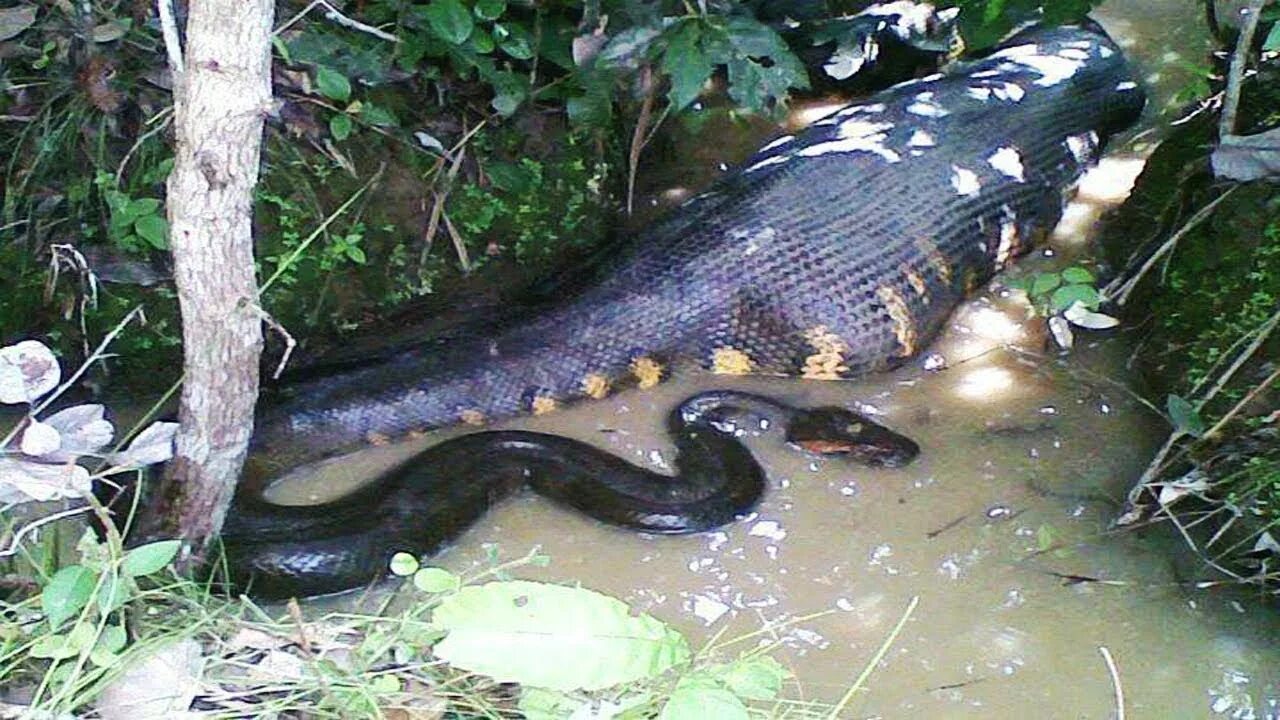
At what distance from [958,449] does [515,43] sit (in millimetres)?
1735

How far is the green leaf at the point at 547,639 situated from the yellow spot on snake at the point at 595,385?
2.03 metres

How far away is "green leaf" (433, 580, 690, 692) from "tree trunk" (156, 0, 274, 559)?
0.79 metres

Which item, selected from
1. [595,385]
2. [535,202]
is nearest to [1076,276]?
[595,385]

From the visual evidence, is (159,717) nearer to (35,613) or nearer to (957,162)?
(35,613)

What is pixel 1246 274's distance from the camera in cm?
382

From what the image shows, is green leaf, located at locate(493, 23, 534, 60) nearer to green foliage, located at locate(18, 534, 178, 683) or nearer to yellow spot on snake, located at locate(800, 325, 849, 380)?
yellow spot on snake, located at locate(800, 325, 849, 380)

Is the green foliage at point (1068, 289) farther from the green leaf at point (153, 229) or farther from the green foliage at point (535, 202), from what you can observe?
the green leaf at point (153, 229)

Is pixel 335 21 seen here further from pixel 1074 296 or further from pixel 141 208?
pixel 1074 296

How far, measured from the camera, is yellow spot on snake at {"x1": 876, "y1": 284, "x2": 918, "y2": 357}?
165 inches

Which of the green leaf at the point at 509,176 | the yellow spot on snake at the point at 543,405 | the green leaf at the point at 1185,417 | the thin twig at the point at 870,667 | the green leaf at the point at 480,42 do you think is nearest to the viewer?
the thin twig at the point at 870,667

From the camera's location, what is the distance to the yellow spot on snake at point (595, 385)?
4.03 meters

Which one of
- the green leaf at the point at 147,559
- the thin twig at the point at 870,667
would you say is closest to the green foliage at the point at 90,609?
the green leaf at the point at 147,559

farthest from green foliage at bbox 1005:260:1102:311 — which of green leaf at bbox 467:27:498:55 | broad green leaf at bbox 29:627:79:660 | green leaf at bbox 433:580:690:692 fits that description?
broad green leaf at bbox 29:627:79:660

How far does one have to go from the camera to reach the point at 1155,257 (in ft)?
12.8
